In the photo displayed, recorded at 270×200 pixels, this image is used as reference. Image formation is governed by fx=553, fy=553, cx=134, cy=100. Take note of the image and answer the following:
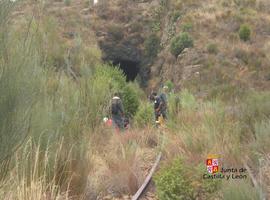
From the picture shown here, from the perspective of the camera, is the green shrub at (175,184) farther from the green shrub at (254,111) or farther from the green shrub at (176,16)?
the green shrub at (176,16)

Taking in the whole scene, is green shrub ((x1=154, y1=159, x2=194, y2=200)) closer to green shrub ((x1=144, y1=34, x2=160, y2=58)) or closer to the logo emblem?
the logo emblem

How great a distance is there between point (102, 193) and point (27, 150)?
208 cm

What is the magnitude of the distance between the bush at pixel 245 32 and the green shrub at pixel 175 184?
3254 centimetres

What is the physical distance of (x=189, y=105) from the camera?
691 inches

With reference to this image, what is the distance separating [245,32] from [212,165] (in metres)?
31.8

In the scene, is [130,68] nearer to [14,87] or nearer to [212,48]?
[212,48]

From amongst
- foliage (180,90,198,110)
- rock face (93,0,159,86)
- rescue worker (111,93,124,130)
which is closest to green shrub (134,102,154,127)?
foliage (180,90,198,110)

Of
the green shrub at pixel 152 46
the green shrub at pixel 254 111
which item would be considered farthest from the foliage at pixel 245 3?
the green shrub at pixel 254 111

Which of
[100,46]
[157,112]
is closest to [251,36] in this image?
[100,46]

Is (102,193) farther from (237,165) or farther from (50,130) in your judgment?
(237,165)

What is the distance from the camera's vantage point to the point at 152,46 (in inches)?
1837

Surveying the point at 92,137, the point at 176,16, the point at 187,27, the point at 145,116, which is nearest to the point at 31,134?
the point at 92,137

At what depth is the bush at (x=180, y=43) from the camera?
3969 centimetres

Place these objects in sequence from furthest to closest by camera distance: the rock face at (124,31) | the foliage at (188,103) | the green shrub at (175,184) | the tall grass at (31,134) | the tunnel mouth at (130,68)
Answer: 1. the tunnel mouth at (130,68)
2. the rock face at (124,31)
3. the foliage at (188,103)
4. the green shrub at (175,184)
5. the tall grass at (31,134)
